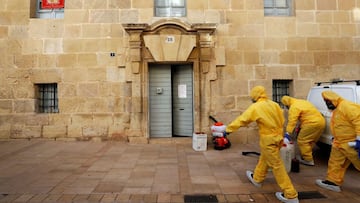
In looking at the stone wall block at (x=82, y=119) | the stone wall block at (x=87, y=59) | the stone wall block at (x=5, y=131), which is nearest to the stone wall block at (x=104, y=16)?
the stone wall block at (x=87, y=59)

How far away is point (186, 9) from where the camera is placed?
8.20m

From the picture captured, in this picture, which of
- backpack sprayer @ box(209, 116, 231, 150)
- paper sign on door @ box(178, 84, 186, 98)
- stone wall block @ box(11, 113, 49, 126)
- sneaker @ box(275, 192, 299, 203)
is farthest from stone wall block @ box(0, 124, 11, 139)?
sneaker @ box(275, 192, 299, 203)

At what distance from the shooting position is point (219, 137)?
716cm

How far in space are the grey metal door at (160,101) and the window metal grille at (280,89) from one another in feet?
11.5

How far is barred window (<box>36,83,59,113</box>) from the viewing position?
27.0ft

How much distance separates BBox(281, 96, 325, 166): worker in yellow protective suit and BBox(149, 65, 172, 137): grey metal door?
390 centimetres

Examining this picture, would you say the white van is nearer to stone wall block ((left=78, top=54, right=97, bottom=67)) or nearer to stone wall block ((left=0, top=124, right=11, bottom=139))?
stone wall block ((left=78, top=54, right=97, bottom=67))

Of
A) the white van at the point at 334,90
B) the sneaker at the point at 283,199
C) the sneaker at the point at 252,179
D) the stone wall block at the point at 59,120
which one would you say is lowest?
the sneaker at the point at 283,199

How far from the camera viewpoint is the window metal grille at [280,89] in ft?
27.8

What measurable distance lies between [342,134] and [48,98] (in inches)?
320

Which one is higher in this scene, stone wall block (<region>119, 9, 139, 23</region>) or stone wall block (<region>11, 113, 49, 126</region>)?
stone wall block (<region>119, 9, 139, 23</region>)

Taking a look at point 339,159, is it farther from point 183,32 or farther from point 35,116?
point 35,116

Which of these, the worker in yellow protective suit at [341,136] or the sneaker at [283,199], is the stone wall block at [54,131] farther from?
the worker in yellow protective suit at [341,136]

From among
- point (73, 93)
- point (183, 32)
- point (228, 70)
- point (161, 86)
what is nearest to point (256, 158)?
point (228, 70)
